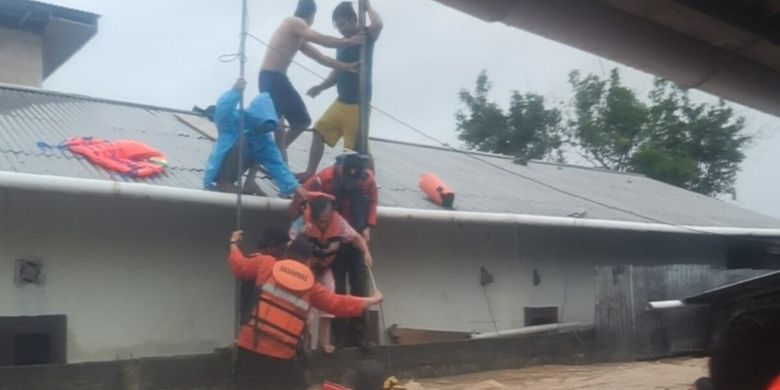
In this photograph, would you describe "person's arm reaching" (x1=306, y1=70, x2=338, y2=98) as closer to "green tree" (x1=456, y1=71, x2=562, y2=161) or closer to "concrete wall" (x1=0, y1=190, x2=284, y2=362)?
"concrete wall" (x1=0, y1=190, x2=284, y2=362)

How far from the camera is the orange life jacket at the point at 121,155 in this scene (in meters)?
8.23

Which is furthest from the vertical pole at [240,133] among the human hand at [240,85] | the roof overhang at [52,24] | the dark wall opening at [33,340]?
the roof overhang at [52,24]

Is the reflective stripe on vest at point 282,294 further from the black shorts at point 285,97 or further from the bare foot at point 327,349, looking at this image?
the black shorts at point 285,97

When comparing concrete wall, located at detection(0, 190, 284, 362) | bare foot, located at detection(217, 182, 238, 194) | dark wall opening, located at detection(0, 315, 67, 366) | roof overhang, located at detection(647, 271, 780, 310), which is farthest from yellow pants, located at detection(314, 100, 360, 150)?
roof overhang, located at detection(647, 271, 780, 310)

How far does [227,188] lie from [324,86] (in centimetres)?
184

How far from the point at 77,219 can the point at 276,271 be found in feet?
6.43

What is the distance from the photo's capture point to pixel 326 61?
9102mm

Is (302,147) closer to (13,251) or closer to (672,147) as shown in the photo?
(13,251)

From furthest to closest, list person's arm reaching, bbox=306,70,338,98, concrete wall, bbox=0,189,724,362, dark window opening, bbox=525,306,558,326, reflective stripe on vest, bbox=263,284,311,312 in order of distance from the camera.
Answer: dark window opening, bbox=525,306,558,326, person's arm reaching, bbox=306,70,338,98, concrete wall, bbox=0,189,724,362, reflective stripe on vest, bbox=263,284,311,312

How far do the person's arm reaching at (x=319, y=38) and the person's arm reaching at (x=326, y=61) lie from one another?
0.15m

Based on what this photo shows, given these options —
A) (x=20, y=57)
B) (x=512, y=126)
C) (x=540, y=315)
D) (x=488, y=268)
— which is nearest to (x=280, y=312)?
(x=488, y=268)

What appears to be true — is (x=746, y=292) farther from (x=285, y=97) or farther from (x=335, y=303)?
(x=285, y=97)

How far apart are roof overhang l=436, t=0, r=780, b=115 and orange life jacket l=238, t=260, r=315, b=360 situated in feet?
11.8

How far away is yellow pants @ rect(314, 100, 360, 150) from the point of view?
954 cm
